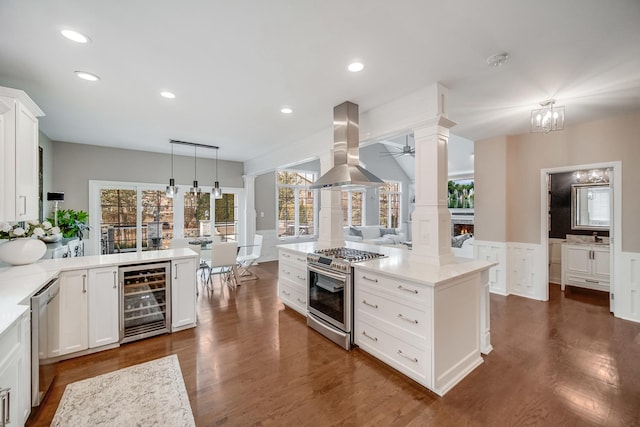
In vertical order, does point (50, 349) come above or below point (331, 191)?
below

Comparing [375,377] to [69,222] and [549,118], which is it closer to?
[549,118]

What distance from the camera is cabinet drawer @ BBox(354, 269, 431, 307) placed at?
2152mm

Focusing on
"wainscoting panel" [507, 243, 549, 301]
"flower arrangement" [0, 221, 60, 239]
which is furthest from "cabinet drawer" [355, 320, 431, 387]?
"flower arrangement" [0, 221, 60, 239]

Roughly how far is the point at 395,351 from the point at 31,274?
3.32m

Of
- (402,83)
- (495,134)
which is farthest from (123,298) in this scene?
(495,134)

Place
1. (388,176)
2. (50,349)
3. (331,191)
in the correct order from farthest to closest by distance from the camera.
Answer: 1. (388,176)
2. (331,191)
3. (50,349)

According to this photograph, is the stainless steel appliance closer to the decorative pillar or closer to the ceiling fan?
the decorative pillar

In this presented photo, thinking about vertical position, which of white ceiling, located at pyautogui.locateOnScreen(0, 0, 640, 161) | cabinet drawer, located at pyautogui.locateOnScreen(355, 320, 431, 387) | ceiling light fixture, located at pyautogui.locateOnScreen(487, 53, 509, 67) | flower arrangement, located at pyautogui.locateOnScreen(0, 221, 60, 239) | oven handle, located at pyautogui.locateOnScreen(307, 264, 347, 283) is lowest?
cabinet drawer, located at pyautogui.locateOnScreen(355, 320, 431, 387)

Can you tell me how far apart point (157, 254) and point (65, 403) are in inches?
63.4

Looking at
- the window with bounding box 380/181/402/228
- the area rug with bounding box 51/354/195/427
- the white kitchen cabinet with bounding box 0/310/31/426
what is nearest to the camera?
the white kitchen cabinet with bounding box 0/310/31/426

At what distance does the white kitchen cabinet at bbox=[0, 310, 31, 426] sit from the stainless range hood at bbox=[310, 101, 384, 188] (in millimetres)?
2704

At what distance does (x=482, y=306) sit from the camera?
2689mm

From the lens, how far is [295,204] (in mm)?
8133

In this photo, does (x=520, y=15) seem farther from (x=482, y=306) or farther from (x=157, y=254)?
(x=157, y=254)
